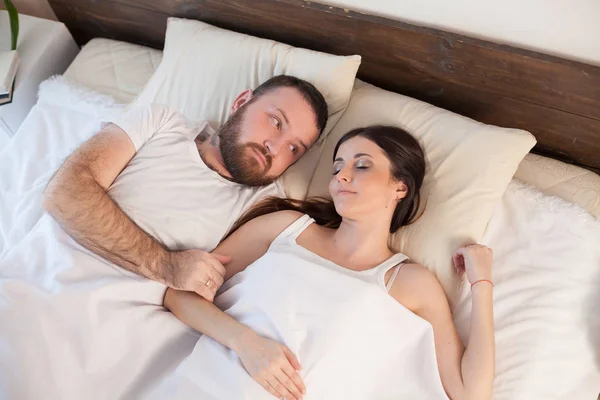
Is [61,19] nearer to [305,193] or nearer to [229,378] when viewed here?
[305,193]

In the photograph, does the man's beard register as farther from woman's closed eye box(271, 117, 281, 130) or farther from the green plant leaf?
the green plant leaf

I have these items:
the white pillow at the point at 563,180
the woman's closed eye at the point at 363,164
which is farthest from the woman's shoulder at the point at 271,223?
the white pillow at the point at 563,180

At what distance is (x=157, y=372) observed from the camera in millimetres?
1242

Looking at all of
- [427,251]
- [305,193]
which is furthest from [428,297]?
[305,193]

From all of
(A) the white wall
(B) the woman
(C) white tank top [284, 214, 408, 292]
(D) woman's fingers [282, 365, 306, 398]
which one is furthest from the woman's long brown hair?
(D) woman's fingers [282, 365, 306, 398]

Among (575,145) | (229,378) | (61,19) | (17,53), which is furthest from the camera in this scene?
(61,19)

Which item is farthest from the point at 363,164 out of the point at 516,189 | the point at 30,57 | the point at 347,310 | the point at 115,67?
the point at 30,57

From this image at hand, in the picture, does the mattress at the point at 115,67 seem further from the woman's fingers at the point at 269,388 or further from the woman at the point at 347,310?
the woman's fingers at the point at 269,388

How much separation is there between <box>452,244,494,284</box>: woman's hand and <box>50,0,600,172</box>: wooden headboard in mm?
495

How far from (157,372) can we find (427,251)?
2.53 feet

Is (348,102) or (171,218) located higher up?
(348,102)

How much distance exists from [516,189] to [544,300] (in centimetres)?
34

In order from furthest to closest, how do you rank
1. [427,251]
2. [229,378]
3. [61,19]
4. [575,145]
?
1. [61,19]
2. [575,145]
3. [427,251]
4. [229,378]

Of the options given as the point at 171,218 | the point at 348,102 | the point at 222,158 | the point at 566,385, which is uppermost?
the point at 348,102
